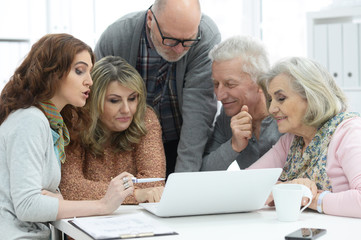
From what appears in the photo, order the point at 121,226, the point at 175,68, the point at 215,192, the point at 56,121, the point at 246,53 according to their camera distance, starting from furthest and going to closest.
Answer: the point at 175,68, the point at 246,53, the point at 56,121, the point at 215,192, the point at 121,226

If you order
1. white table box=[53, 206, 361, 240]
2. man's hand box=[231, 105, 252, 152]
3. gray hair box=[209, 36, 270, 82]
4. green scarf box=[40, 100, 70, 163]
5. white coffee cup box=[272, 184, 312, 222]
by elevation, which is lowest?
white table box=[53, 206, 361, 240]

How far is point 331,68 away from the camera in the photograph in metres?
3.21

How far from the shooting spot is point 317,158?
1.73 metres

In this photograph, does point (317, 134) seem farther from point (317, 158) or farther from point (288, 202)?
point (288, 202)

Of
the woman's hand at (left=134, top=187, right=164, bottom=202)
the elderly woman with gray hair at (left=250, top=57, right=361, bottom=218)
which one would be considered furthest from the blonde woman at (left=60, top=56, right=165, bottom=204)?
the elderly woman with gray hair at (left=250, top=57, right=361, bottom=218)

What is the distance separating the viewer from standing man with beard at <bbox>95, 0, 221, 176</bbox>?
225 centimetres

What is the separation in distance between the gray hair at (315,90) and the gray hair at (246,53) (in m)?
→ 0.42

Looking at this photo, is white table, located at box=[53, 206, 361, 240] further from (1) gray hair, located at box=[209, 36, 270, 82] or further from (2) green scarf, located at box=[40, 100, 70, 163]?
(1) gray hair, located at box=[209, 36, 270, 82]

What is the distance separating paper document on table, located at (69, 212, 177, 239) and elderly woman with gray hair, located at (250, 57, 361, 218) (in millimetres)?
504

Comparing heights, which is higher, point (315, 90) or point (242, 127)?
point (315, 90)

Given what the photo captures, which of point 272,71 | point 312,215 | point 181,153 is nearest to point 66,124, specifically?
point 181,153

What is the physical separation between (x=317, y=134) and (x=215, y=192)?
1.58 feet

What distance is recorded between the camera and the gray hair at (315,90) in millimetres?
1741

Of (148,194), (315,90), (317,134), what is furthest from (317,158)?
(148,194)
